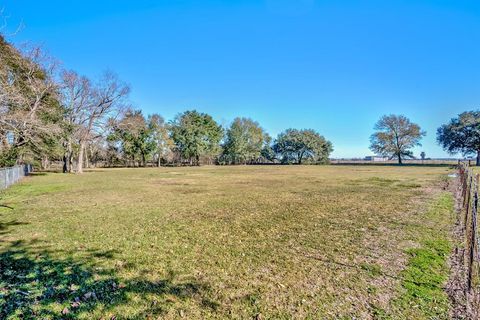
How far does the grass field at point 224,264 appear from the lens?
321 cm

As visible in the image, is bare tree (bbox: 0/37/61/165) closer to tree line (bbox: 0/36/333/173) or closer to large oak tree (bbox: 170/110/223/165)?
tree line (bbox: 0/36/333/173)

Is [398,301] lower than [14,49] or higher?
lower

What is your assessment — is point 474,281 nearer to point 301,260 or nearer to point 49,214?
point 301,260

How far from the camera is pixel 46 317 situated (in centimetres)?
298

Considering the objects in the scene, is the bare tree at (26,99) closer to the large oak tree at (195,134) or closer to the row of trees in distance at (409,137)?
the large oak tree at (195,134)

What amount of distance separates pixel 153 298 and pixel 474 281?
4.61 m

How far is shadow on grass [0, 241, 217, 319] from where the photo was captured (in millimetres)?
3107

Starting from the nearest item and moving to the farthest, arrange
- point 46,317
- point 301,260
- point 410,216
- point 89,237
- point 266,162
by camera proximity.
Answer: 1. point 46,317
2. point 301,260
3. point 89,237
4. point 410,216
5. point 266,162

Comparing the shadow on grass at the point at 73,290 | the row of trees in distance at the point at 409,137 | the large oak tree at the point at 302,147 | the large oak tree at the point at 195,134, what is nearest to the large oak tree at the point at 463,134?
the row of trees in distance at the point at 409,137

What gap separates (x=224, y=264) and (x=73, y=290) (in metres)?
2.24

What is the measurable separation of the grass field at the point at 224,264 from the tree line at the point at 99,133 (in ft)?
36.3

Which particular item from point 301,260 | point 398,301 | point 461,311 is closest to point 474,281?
point 461,311

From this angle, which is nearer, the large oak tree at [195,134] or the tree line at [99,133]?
the tree line at [99,133]

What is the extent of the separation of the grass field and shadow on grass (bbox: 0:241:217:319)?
0.05ft
